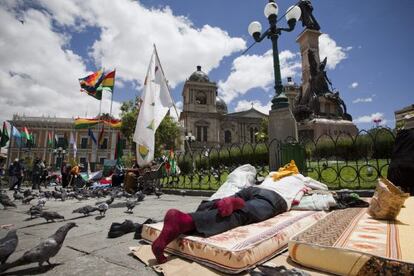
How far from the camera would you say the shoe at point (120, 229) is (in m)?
2.84

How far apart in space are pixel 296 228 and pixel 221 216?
0.78 metres

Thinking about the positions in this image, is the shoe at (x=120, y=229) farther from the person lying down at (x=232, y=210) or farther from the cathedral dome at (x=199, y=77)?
the cathedral dome at (x=199, y=77)

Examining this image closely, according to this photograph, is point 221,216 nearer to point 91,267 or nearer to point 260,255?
point 260,255

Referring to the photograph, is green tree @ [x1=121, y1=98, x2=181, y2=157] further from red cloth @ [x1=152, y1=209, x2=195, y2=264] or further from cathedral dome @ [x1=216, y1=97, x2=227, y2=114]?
red cloth @ [x1=152, y1=209, x2=195, y2=264]

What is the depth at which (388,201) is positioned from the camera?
7.80ft

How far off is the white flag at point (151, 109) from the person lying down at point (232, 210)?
3.10 m

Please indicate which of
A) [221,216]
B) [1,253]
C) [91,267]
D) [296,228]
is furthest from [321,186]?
[1,253]

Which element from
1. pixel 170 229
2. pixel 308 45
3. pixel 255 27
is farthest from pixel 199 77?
pixel 170 229

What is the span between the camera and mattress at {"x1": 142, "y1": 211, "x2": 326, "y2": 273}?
5.60 ft

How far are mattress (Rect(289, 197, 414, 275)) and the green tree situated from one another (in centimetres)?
2975

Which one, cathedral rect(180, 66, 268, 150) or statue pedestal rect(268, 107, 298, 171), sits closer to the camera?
statue pedestal rect(268, 107, 298, 171)

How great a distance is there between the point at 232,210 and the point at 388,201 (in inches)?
60.7

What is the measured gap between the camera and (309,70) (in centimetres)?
1582

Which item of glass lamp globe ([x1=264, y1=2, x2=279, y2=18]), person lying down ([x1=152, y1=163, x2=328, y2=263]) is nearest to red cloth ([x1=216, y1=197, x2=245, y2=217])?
person lying down ([x1=152, y1=163, x2=328, y2=263])
